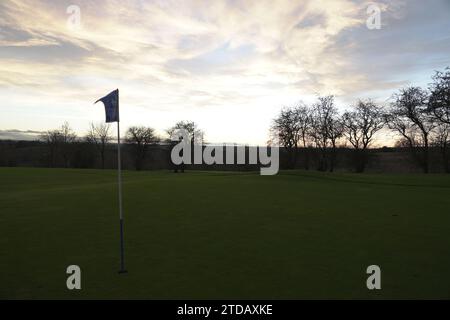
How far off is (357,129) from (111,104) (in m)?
65.5

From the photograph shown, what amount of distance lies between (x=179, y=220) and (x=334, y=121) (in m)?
58.7

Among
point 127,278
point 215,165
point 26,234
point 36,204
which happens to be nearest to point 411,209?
point 127,278

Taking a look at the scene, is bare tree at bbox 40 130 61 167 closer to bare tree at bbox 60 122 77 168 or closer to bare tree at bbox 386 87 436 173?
bare tree at bbox 60 122 77 168

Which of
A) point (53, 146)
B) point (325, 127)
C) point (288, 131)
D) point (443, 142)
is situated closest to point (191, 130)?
point (288, 131)

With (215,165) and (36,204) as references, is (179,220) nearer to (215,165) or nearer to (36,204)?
(36,204)

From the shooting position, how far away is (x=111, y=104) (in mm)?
6688

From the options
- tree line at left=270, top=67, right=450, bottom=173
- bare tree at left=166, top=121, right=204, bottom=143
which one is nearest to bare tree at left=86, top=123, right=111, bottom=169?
bare tree at left=166, top=121, right=204, bottom=143

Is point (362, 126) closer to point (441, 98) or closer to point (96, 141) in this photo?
point (441, 98)

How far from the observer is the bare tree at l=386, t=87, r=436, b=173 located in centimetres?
5209

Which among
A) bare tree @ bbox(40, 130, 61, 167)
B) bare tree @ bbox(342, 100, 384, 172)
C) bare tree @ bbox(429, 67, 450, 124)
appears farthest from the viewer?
bare tree @ bbox(40, 130, 61, 167)

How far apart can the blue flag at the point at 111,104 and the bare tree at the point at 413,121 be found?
172 feet

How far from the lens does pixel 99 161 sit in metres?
90.1

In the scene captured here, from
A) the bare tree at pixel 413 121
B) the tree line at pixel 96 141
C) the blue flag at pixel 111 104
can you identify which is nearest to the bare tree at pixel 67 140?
the tree line at pixel 96 141

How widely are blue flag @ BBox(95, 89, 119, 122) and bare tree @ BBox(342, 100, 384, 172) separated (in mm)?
64091
